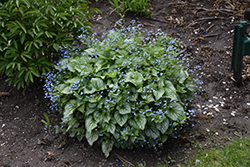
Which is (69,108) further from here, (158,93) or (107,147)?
(158,93)

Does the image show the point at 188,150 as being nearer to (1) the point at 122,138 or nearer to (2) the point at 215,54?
(1) the point at 122,138

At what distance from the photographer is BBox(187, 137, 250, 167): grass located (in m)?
2.75

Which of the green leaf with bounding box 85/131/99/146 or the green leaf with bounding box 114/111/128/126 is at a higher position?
the green leaf with bounding box 114/111/128/126

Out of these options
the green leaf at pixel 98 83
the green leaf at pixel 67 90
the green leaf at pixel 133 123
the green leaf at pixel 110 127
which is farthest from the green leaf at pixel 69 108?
the green leaf at pixel 133 123

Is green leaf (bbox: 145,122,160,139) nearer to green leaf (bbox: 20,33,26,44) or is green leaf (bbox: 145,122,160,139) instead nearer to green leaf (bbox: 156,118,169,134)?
green leaf (bbox: 156,118,169,134)

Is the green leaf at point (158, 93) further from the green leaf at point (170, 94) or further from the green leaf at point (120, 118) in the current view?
the green leaf at point (120, 118)

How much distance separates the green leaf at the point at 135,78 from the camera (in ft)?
9.56

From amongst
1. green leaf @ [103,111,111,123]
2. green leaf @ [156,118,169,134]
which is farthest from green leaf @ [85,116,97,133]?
green leaf @ [156,118,169,134]

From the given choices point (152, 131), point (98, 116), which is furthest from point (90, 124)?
Answer: point (152, 131)

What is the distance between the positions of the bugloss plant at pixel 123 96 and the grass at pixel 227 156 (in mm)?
480

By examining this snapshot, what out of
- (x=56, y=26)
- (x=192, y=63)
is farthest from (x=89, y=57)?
(x=192, y=63)

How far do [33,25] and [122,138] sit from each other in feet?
6.16

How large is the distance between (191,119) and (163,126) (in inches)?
30.2

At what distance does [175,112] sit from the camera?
2.99 m
